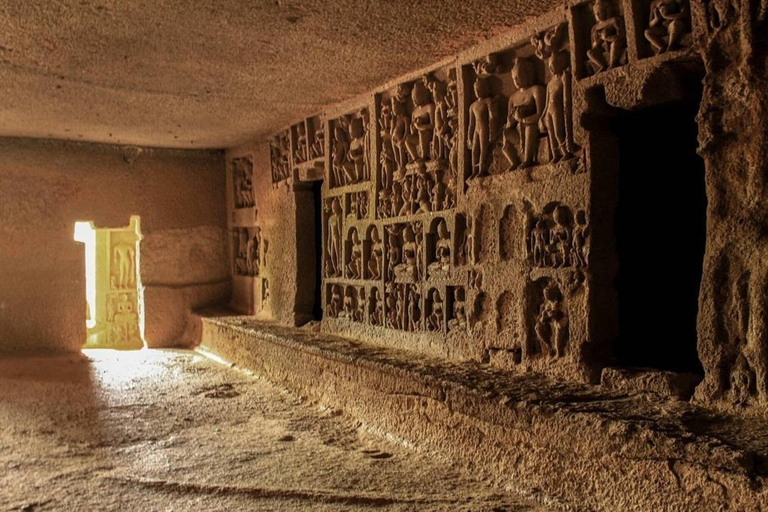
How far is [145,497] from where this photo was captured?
344cm

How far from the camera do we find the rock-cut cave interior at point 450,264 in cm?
303

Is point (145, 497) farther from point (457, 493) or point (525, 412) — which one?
point (525, 412)

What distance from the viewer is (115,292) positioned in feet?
39.3

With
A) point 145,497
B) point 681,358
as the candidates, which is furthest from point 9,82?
point 681,358

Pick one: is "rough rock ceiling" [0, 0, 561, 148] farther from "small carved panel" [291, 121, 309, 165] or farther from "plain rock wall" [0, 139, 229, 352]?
"plain rock wall" [0, 139, 229, 352]

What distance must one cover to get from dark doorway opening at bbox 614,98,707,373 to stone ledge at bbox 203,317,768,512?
0.79 m

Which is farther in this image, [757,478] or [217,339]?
[217,339]

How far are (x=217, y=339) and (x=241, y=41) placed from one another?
14.1 ft

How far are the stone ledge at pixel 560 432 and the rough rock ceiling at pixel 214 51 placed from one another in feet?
7.11

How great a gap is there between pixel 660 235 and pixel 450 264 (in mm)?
1424

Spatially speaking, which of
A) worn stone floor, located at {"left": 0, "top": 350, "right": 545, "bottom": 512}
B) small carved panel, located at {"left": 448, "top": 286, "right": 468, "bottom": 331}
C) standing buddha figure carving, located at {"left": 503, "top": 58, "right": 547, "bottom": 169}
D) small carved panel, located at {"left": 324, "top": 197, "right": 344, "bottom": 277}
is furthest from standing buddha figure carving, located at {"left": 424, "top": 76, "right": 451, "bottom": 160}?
worn stone floor, located at {"left": 0, "top": 350, "right": 545, "bottom": 512}

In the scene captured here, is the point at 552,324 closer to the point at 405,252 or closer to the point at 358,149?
the point at 405,252

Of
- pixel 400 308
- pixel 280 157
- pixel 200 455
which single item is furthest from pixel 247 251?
pixel 200 455

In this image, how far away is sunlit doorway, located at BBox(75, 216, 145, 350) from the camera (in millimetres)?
11758
